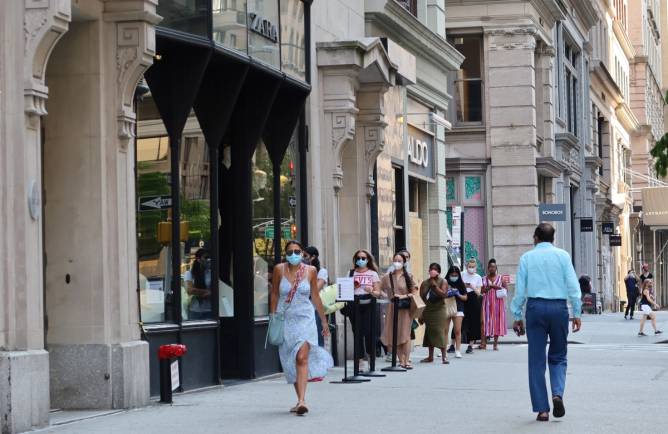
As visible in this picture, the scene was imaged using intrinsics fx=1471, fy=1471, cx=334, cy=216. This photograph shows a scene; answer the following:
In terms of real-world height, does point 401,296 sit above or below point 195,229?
below

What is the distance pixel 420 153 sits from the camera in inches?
1190

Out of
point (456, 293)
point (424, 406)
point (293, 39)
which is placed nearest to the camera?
point (424, 406)

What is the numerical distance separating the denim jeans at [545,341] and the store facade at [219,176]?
4415 mm

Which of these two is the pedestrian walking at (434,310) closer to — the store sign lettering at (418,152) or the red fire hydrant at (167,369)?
the store sign lettering at (418,152)

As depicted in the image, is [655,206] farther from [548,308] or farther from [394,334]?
[548,308]

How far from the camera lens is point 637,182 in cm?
8419

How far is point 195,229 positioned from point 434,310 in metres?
8.03

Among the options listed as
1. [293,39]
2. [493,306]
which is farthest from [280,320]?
[493,306]

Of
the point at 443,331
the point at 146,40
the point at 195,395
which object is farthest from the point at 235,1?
the point at 443,331

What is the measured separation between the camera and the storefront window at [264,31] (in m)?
19.1

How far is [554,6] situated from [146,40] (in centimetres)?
3347

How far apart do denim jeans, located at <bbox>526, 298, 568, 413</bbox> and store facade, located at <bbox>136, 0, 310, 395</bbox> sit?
14.5 ft

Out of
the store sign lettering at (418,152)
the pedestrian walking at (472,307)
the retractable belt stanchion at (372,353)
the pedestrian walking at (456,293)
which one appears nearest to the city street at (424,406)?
the retractable belt stanchion at (372,353)

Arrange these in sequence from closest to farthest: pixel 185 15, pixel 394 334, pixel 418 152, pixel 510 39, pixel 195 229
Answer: pixel 185 15
pixel 195 229
pixel 394 334
pixel 418 152
pixel 510 39
